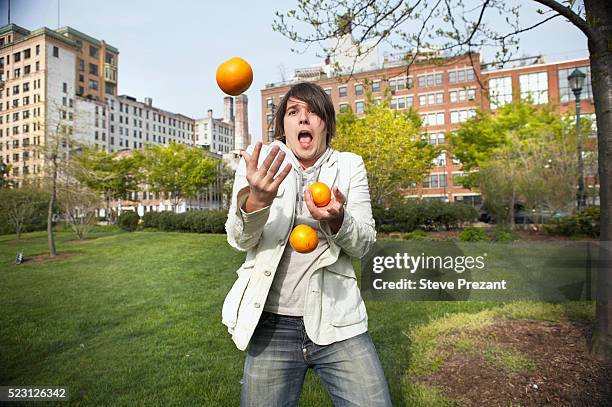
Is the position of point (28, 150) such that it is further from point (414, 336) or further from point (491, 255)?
point (491, 255)

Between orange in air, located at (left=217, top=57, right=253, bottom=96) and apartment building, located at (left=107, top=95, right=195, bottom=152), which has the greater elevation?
apartment building, located at (left=107, top=95, right=195, bottom=152)

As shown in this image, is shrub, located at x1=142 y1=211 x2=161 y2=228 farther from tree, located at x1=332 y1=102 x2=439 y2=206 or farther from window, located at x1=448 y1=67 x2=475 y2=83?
window, located at x1=448 y1=67 x2=475 y2=83

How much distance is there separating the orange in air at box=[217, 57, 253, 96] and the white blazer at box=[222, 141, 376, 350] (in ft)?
1.13

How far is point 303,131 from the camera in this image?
1735mm

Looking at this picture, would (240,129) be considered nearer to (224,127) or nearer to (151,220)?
(224,127)

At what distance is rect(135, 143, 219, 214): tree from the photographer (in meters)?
29.7

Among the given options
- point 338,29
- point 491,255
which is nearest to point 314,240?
point 338,29

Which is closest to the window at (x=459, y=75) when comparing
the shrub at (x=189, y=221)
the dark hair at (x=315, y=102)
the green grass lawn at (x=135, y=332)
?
the shrub at (x=189, y=221)

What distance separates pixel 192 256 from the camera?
10148 millimetres

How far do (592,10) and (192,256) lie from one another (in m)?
9.35

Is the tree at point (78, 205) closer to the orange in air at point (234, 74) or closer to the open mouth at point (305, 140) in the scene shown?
the orange in air at point (234, 74)

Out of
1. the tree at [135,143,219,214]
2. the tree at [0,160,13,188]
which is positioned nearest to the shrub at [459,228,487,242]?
the tree at [0,160,13,188]

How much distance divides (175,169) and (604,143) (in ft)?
99.8

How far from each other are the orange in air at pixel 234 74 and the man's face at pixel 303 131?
0.23m
